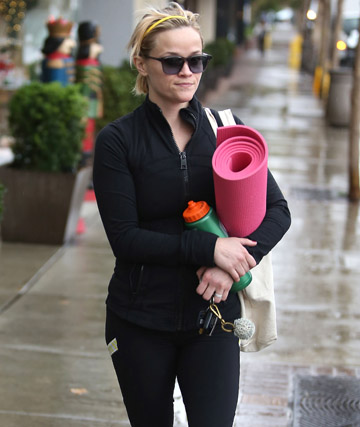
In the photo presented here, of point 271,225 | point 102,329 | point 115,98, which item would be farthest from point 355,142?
point 271,225

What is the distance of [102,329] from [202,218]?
10.0 ft

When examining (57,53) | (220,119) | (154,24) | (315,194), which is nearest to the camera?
(154,24)

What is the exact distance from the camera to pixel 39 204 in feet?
24.2

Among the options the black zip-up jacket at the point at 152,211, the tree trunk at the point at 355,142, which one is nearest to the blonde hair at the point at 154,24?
the black zip-up jacket at the point at 152,211

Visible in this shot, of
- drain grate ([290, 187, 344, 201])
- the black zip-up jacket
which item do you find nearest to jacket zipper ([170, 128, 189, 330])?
the black zip-up jacket

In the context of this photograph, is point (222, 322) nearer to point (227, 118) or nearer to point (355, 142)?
point (227, 118)

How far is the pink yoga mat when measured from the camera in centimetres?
246

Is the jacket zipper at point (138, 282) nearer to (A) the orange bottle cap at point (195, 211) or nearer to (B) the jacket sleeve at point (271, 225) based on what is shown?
(A) the orange bottle cap at point (195, 211)

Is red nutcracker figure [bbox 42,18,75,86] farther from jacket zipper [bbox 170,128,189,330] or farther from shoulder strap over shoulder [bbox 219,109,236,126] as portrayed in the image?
jacket zipper [bbox 170,128,189,330]

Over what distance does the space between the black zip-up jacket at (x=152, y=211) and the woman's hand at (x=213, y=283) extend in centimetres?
6

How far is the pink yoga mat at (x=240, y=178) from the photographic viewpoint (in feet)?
8.06

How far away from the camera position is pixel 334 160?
13477mm

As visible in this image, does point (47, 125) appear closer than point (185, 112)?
No

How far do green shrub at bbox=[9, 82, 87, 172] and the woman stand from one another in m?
4.85
